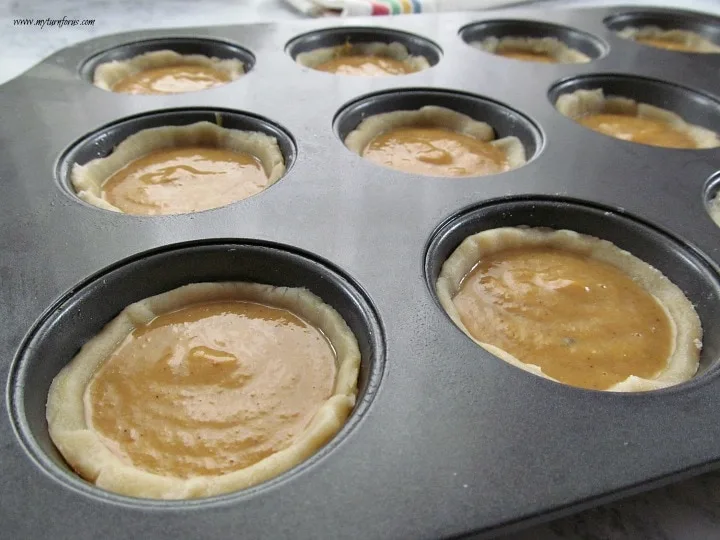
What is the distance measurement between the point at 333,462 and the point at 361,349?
0.38 meters

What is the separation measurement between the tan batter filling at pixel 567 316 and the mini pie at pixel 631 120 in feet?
3.07

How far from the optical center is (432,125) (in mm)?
2525

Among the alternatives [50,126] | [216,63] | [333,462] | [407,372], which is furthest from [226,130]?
[333,462]

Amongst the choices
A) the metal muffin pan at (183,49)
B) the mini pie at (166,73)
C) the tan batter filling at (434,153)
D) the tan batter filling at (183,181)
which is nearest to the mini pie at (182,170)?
the tan batter filling at (183,181)

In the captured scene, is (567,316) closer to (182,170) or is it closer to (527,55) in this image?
(182,170)

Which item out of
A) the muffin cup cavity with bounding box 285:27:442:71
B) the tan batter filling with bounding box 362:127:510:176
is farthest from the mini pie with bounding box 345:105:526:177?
the muffin cup cavity with bounding box 285:27:442:71

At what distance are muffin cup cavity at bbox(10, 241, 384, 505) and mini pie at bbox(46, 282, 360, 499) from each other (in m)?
0.03

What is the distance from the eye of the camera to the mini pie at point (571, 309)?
1478 millimetres

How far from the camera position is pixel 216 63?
2.87 meters

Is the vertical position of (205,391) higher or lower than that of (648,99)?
lower

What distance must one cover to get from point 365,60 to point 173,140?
126 centimetres

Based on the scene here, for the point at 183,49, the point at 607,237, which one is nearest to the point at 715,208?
the point at 607,237

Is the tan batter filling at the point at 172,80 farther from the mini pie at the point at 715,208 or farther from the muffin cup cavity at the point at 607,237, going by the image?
the mini pie at the point at 715,208

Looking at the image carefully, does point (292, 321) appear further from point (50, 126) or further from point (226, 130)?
point (50, 126)
